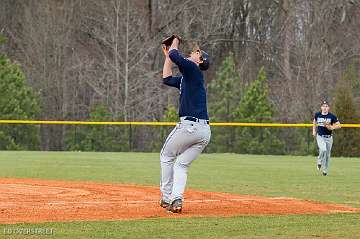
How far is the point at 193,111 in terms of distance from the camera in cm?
1122

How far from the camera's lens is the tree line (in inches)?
1690

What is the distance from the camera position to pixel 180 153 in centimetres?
1147

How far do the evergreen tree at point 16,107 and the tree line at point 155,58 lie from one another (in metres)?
0.22

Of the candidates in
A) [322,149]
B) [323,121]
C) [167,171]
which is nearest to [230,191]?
[167,171]

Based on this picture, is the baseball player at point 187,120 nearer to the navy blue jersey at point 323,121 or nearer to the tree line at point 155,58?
the navy blue jersey at point 323,121

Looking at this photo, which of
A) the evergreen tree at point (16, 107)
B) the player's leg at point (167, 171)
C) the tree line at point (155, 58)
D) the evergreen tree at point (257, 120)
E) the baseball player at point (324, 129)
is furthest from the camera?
the tree line at point (155, 58)

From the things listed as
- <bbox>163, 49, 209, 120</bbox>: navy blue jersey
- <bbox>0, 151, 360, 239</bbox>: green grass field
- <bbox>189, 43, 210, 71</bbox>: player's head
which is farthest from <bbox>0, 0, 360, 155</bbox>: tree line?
<bbox>163, 49, 209, 120</bbox>: navy blue jersey

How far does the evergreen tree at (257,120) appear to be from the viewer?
39906 mm

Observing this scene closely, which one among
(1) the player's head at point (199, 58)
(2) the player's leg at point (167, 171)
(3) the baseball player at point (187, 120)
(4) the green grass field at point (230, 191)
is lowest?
(4) the green grass field at point (230, 191)

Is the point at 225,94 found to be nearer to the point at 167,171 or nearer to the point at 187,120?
the point at 167,171

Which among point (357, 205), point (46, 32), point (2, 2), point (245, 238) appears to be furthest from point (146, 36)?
point (245, 238)

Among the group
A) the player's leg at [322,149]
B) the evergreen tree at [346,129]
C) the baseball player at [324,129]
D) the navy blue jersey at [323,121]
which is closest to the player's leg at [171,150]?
the player's leg at [322,149]

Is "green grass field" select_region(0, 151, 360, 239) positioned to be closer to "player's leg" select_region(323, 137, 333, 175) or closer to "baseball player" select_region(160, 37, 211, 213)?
"player's leg" select_region(323, 137, 333, 175)

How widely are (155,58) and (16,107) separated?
1095cm
